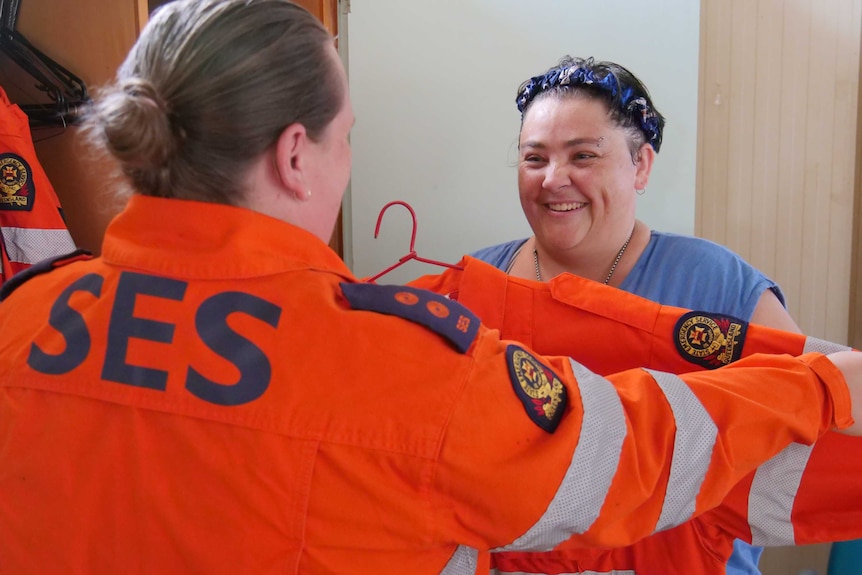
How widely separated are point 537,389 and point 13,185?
1.25m

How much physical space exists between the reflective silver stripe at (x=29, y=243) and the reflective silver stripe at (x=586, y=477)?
3.91ft

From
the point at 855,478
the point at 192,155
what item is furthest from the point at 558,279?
the point at 192,155

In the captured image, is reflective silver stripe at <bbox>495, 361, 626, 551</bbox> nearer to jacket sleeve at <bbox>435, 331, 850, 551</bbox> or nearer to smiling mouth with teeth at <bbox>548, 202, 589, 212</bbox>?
jacket sleeve at <bbox>435, 331, 850, 551</bbox>

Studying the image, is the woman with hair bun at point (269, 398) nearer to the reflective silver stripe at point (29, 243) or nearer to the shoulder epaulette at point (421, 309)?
the shoulder epaulette at point (421, 309)

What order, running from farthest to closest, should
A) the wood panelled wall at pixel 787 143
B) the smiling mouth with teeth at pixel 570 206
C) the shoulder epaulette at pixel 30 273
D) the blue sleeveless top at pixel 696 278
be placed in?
1. the wood panelled wall at pixel 787 143
2. the smiling mouth with teeth at pixel 570 206
3. the blue sleeveless top at pixel 696 278
4. the shoulder epaulette at pixel 30 273

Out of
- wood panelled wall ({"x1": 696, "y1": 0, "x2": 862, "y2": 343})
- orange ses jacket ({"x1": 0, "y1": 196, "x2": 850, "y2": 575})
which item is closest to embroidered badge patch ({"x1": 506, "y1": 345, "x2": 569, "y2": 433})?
orange ses jacket ({"x1": 0, "y1": 196, "x2": 850, "y2": 575})

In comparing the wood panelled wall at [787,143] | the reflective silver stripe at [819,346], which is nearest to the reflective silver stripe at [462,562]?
the reflective silver stripe at [819,346]

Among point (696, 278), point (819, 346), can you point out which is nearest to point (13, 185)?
point (696, 278)

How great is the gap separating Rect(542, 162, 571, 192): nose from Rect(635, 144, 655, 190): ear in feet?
0.52

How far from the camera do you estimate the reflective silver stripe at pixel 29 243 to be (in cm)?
140

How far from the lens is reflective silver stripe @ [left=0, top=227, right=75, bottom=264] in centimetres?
140

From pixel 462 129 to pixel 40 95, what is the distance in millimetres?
1017

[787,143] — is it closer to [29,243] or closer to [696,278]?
[696,278]

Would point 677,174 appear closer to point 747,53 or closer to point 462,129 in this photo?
point 747,53
